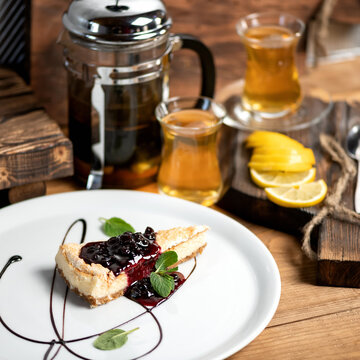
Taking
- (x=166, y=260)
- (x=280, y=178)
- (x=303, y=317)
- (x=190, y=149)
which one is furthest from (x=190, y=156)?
(x=303, y=317)

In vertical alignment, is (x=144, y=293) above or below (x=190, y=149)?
below

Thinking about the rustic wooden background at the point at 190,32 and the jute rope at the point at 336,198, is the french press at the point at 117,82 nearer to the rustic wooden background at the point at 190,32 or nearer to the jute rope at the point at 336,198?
the rustic wooden background at the point at 190,32

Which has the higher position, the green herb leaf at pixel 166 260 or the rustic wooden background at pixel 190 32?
the rustic wooden background at pixel 190 32

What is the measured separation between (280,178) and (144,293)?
0.47 m

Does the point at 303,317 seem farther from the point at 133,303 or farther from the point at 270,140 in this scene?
the point at 270,140

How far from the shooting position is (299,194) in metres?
1.35

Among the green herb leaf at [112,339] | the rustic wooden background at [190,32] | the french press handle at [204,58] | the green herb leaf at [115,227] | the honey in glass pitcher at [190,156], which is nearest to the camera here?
the green herb leaf at [112,339]

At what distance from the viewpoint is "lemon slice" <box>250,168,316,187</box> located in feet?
4.58

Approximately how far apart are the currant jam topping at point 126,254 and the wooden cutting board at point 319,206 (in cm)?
31

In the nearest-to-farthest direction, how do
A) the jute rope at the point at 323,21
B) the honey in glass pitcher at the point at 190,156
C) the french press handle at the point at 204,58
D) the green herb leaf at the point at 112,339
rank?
the green herb leaf at the point at 112,339
the honey in glass pitcher at the point at 190,156
the french press handle at the point at 204,58
the jute rope at the point at 323,21

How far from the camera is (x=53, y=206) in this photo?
4.42 ft

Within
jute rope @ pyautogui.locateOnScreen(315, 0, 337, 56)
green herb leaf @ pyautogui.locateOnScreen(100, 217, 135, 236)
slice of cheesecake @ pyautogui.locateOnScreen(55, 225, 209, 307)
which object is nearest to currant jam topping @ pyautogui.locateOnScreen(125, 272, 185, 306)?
slice of cheesecake @ pyautogui.locateOnScreen(55, 225, 209, 307)

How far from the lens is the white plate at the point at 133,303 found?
1.01m

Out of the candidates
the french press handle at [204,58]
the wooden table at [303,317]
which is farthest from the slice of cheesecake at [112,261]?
the french press handle at [204,58]
